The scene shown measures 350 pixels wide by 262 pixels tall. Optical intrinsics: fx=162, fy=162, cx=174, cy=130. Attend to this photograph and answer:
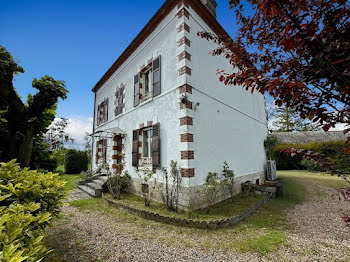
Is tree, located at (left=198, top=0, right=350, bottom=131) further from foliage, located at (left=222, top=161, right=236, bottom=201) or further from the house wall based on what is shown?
foliage, located at (left=222, top=161, right=236, bottom=201)

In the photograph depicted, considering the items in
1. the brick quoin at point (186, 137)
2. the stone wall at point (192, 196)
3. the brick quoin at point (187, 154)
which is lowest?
the stone wall at point (192, 196)

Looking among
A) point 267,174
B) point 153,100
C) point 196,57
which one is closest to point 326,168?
point 196,57

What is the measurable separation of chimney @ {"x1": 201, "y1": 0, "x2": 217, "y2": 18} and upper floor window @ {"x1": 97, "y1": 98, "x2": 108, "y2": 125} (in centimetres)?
834

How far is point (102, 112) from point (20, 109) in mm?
7777

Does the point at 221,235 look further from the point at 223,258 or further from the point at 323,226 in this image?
the point at 323,226

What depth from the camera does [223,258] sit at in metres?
3.00

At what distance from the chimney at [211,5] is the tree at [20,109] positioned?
767 cm

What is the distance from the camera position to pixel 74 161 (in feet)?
48.8

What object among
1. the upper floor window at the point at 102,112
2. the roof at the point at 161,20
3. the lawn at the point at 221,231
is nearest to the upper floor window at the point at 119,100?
the roof at the point at 161,20

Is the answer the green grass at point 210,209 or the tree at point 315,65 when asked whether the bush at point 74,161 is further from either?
the tree at point 315,65

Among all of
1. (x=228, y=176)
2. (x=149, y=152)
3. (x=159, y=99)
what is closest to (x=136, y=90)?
(x=159, y=99)

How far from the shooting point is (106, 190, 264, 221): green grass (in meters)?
4.75

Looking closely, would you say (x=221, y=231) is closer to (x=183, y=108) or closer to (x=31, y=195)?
(x=183, y=108)

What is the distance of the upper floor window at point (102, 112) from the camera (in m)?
11.5
